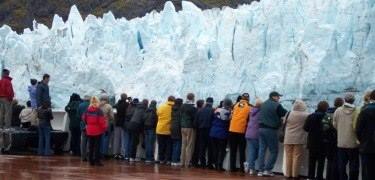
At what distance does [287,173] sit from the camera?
14102mm

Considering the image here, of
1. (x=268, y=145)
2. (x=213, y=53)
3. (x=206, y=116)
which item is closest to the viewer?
(x=268, y=145)

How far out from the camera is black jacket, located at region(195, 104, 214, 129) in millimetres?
15914

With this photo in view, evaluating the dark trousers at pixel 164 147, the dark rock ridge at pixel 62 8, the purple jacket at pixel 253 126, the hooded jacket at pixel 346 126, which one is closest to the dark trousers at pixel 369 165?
the hooded jacket at pixel 346 126

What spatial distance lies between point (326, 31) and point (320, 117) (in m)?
4.69

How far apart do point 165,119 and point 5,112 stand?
4800mm

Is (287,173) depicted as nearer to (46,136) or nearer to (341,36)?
(341,36)

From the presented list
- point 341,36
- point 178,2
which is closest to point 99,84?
point 341,36

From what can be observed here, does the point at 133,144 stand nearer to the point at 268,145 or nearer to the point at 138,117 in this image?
the point at 138,117

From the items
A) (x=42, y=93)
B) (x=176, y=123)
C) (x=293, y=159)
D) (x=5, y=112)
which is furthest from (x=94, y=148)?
(x=293, y=159)

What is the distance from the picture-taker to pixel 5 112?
19.6 metres

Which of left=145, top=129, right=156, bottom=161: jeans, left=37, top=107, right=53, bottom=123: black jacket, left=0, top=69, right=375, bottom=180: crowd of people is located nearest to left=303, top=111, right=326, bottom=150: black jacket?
left=0, top=69, right=375, bottom=180: crowd of people

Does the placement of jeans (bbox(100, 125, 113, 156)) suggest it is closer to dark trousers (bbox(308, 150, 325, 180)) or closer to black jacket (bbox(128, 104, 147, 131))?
black jacket (bbox(128, 104, 147, 131))

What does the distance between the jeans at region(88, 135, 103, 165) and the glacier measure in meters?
4.40

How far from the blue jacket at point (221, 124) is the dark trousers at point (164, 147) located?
5.90 feet
